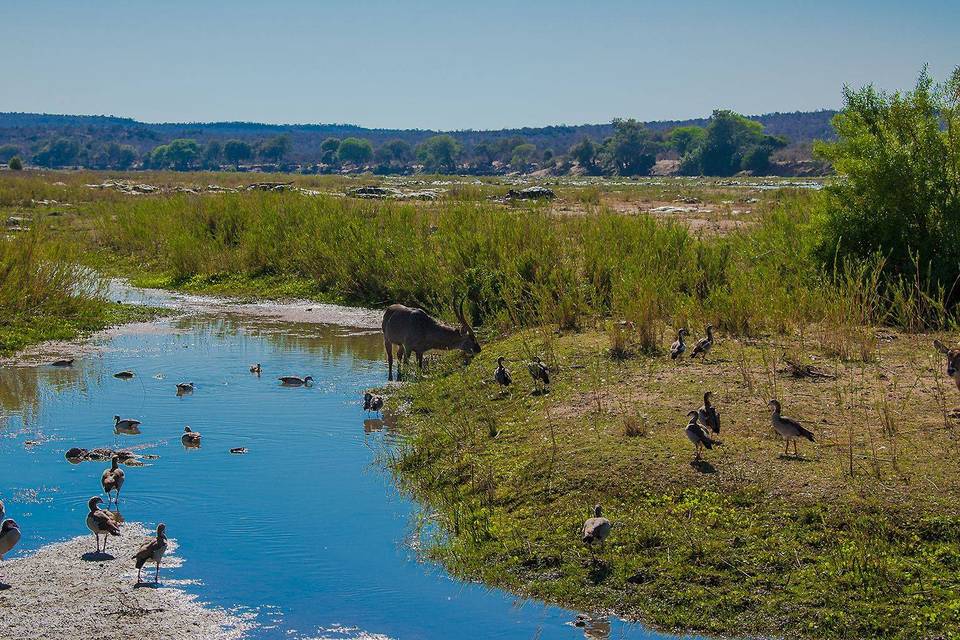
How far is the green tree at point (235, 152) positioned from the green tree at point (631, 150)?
204ft

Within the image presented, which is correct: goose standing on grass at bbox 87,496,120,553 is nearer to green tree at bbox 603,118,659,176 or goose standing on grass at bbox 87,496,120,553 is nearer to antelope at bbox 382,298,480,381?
antelope at bbox 382,298,480,381

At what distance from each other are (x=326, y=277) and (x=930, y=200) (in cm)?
1393

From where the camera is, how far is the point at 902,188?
52.4 feet

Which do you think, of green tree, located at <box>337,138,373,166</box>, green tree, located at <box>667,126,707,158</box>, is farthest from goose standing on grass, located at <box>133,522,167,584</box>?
green tree, located at <box>337,138,373,166</box>

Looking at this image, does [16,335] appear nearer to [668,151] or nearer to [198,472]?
[198,472]

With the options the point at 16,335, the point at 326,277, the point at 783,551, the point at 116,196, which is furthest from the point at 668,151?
the point at 783,551

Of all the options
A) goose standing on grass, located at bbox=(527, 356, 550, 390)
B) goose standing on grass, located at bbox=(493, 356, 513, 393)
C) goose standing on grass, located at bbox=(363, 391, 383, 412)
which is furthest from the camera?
goose standing on grass, located at bbox=(363, 391, 383, 412)

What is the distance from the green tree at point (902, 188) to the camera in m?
15.8

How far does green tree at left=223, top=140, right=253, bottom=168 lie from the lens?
154125 millimetres

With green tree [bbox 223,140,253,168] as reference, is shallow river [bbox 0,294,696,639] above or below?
below

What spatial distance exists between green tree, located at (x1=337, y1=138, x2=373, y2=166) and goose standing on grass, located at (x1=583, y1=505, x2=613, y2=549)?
147395mm

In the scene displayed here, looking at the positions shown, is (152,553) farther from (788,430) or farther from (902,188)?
(902,188)

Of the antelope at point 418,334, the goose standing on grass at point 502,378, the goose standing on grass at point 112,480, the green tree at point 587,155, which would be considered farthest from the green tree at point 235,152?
the goose standing on grass at point 112,480

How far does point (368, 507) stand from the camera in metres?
10.1
